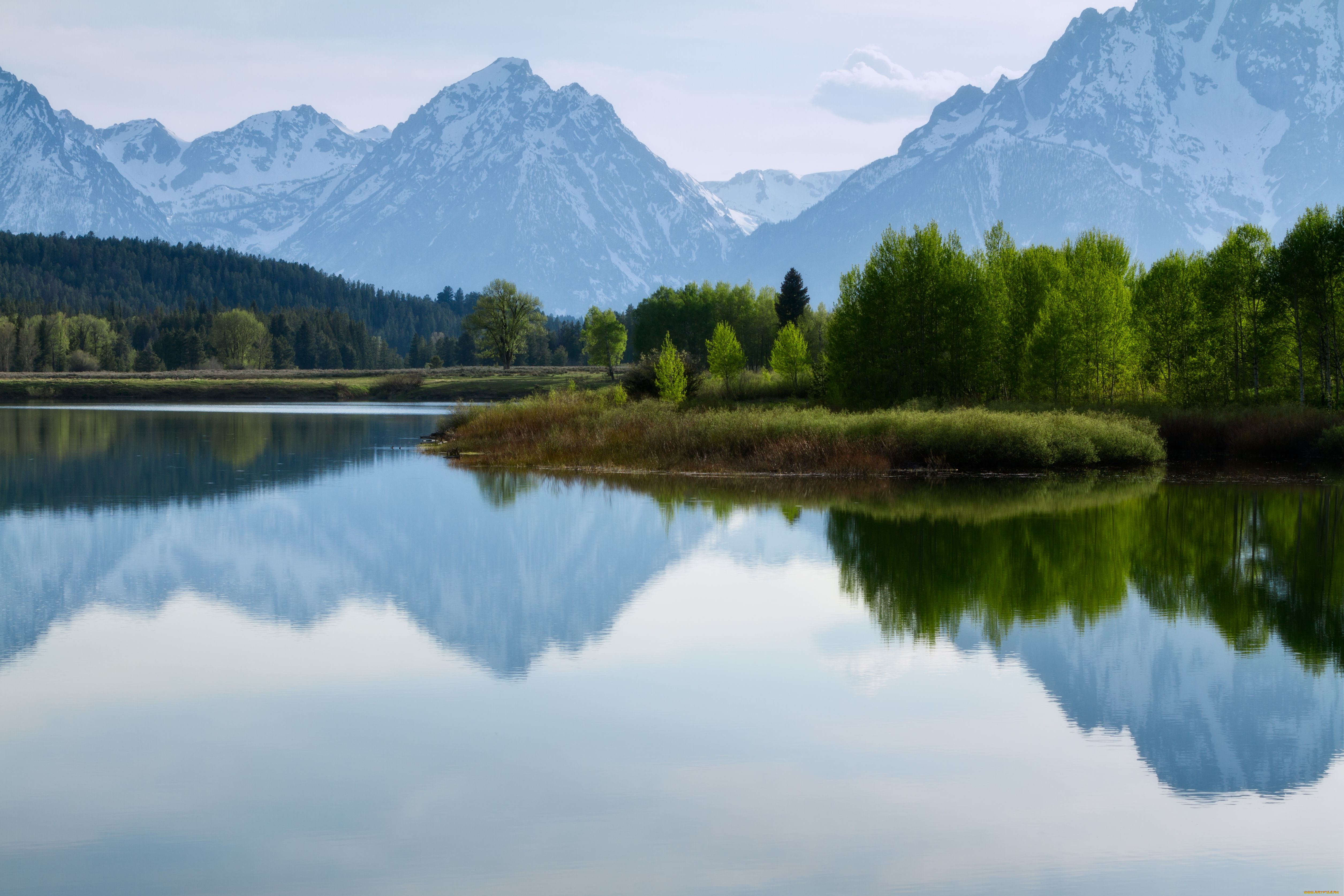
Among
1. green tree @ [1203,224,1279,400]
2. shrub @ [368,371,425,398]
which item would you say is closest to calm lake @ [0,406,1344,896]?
green tree @ [1203,224,1279,400]

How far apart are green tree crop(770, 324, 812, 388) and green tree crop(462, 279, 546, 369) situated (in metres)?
66.6

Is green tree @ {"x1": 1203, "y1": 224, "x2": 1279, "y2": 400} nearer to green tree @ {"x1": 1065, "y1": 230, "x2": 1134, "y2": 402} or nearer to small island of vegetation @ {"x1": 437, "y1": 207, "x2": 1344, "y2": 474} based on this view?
small island of vegetation @ {"x1": 437, "y1": 207, "x2": 1344, "y2": 474}

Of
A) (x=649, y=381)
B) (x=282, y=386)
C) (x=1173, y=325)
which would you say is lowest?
(x=282, y=386)

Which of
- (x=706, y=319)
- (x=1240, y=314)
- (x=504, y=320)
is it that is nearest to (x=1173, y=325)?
(x=1240, y=314)

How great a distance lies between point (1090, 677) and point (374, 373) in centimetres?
13975

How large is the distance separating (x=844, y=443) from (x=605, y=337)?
88.3 metres

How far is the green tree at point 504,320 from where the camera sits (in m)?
138

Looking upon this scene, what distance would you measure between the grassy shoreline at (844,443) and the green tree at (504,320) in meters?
88.8

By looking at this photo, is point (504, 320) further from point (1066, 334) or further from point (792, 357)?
point (1066, 334)

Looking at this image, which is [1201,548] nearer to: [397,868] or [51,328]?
[397,868]

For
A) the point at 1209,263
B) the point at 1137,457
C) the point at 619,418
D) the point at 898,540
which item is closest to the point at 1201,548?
the point at 898,540

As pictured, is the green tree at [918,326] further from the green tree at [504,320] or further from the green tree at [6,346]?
the green tree at [6,346]

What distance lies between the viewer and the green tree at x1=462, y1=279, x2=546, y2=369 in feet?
451

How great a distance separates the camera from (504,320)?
138125 millimetres
